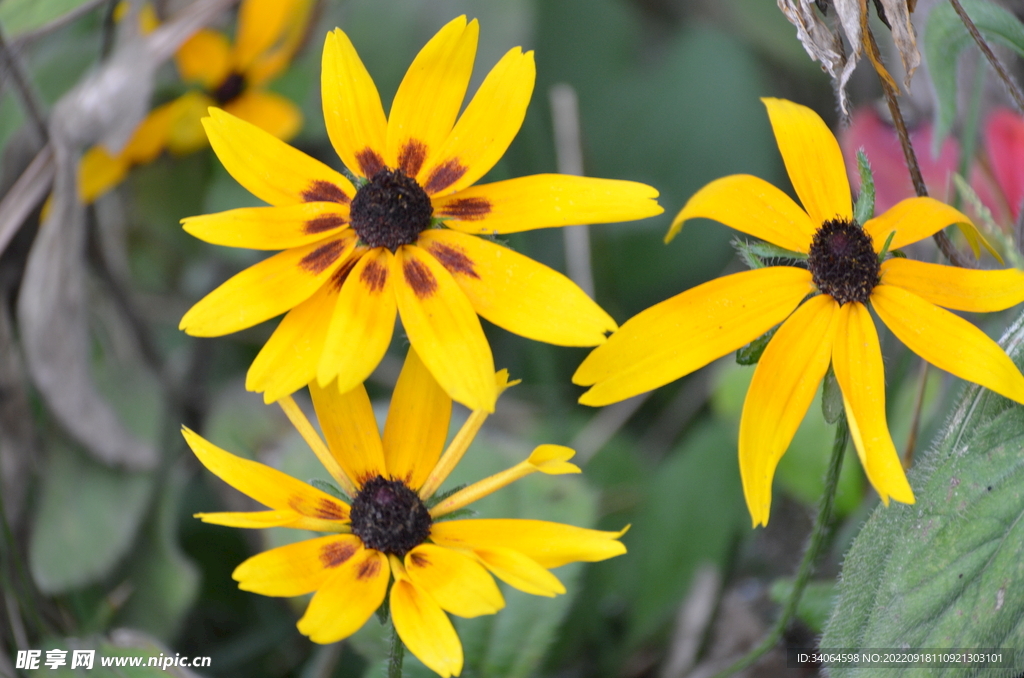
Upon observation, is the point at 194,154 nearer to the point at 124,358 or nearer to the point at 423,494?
the point at 124,358

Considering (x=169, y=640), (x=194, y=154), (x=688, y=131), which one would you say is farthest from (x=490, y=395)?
(x=688, y=131)

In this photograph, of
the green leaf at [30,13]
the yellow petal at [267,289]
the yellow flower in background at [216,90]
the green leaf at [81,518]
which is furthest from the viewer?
the yellow flower in background at [216,90]

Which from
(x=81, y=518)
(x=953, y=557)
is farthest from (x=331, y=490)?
(x=81, y=518)

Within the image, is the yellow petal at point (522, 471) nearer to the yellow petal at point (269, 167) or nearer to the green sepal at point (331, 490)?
the green sepal at point (331, 490)

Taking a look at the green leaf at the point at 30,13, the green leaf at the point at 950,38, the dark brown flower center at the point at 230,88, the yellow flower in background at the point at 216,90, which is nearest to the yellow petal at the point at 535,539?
the green leaf at the point at 950,38

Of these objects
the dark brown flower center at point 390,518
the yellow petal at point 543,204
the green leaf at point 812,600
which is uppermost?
the yellow petal at point 543,204

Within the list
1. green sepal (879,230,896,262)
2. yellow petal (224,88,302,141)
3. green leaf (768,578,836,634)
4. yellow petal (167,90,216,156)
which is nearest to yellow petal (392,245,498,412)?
green sepal (879,230,896,262)

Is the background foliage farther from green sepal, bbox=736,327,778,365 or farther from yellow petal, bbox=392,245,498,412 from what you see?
yellow petal, bbox=392,245,498,412
